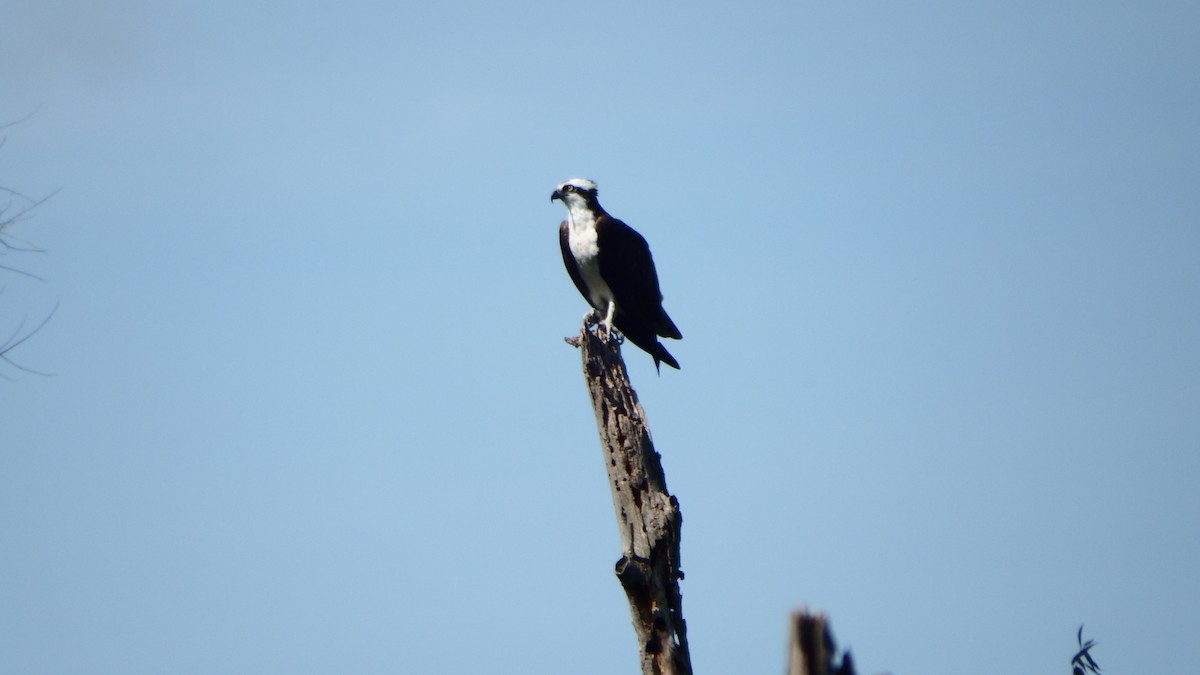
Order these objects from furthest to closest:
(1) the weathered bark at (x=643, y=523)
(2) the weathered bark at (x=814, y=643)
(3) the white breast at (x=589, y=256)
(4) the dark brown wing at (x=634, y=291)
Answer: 1. (3) the white breast at (x=589, y=256)
2. (4) the dark brown wing at (x=634, y=291)
3. (1) the weathered bark at (x=643, y=523)
4. (2) the weathered bark at (x=814, y=643)

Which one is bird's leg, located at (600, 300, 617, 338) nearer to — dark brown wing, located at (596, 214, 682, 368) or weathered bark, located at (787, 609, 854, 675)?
dark brown wing, located at (596, 214, 682, 368)

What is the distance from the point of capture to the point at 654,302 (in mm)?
10867

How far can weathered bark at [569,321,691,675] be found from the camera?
6613 mm

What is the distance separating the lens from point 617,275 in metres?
10.8

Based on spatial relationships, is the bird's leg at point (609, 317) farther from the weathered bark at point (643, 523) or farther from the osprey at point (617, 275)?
the weathered bark at point (643, 523)

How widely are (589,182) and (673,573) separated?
5.44 m

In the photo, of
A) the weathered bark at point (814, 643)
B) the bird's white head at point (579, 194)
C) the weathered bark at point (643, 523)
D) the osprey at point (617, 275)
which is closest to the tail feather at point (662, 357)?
the osprey at point (617, 275)

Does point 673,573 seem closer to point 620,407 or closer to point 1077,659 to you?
point 620,407

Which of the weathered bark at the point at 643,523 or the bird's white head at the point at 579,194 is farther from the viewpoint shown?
the bird's white head at the point at 579,194

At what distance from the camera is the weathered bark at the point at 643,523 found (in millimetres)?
6613

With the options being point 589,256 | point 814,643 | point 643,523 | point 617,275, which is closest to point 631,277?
point 617,275

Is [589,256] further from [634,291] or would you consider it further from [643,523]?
[643,523]

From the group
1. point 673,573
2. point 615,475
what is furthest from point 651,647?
point 615,475

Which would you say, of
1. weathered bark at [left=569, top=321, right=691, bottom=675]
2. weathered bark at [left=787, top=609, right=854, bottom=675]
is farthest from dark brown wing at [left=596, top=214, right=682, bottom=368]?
weathered bark at [left=787, top=609, right=854, bottom=675]
